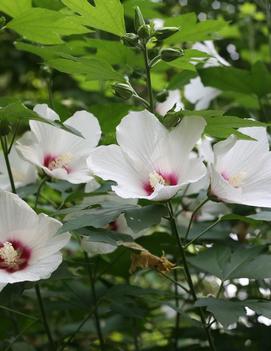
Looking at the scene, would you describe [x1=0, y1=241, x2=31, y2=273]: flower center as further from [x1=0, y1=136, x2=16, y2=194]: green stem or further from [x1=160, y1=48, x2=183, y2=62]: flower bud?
[x1=160, y1=48, x2=183, y2=62]: flower bud

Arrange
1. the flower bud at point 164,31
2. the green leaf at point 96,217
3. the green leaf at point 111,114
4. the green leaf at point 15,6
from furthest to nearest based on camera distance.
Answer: the green leaf at point 111,114 < the green leaf at point 15,6 < the flower bud at point 164,31 < the green leaf at point 96,217

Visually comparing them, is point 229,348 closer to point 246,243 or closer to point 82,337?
point 246,243

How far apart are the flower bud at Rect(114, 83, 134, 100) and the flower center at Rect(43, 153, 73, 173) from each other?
0.51 feet

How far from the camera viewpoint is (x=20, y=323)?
1511mm

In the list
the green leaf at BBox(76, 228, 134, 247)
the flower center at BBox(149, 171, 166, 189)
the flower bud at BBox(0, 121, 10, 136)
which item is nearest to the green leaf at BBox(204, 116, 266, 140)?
the flower center at BBox(149, 171, 166, 189)

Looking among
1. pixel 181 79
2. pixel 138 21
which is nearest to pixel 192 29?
pixel 181 79

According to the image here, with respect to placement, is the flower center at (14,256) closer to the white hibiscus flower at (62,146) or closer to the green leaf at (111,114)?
the white hibiscus flower at (62,146)

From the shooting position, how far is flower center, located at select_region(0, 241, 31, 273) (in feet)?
3.17

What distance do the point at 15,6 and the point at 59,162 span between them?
278mm

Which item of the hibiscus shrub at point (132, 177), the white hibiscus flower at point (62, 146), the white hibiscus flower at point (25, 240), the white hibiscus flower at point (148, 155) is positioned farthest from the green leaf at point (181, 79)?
the white hibiscus flower at point (25, 240)

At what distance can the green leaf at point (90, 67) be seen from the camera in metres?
1.03

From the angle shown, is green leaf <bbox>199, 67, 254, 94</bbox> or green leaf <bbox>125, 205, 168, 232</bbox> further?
green leaf <bbox>199, 67, 254, 94</bbox>

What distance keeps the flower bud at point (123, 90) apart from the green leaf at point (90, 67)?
0.02 m

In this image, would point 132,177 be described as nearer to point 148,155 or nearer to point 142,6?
point 148,155
